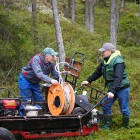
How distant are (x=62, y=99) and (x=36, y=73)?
865 mm

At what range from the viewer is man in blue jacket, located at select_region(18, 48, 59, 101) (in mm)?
8188

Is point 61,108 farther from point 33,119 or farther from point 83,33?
point 83,33

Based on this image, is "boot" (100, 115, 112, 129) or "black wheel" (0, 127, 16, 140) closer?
"black wheel" (0, 127, 16, 140)

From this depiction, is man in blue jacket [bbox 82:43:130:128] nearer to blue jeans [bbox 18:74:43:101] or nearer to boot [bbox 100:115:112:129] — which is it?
boot [bbox 100:115:112:129]

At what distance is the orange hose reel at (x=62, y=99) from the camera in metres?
7.95

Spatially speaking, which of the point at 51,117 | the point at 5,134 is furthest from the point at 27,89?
the point at 5,134

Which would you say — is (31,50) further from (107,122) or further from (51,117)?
(51,117)

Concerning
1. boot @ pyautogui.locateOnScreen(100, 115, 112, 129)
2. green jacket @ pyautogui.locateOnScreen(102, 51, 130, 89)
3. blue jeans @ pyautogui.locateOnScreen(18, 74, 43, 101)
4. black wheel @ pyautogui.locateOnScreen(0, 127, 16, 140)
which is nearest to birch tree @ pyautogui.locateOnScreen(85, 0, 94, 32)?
blue jeans @ pyautogui.locateOnScreen(18, 74, 43, 101)

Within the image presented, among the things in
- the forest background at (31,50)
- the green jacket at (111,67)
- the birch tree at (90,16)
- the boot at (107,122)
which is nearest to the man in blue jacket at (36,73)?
the green jacket at (111,67)

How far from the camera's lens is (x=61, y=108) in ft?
25.9

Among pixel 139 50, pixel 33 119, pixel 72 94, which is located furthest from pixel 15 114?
pixel 139 50

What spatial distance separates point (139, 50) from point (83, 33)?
5.13 m

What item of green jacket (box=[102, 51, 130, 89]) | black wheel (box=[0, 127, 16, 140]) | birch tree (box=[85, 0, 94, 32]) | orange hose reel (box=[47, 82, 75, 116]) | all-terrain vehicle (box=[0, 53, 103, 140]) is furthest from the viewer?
birch tree (box=[85, 0, 94, 32])

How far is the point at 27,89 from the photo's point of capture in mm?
8844
